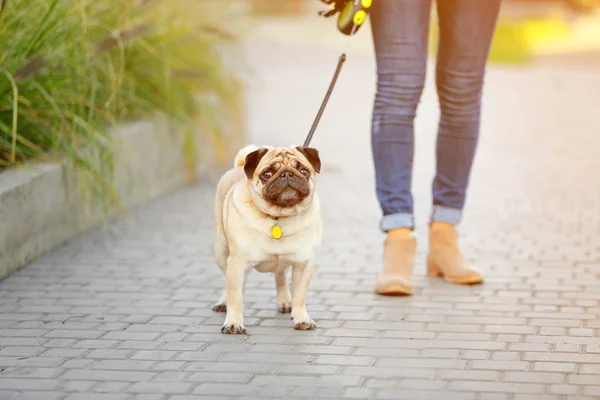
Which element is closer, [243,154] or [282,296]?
[243,154]

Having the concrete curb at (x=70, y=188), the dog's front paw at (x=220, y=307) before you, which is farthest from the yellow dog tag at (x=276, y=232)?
the concrete curb at (x=70, y=188)

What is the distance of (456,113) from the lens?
525cm

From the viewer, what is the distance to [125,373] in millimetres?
3992

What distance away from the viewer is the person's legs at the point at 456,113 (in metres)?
5.03

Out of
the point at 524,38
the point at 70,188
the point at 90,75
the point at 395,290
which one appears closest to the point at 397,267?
the point at 395,290

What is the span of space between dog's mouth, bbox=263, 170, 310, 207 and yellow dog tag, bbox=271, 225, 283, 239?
0.11 m

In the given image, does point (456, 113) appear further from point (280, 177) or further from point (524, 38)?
point (524, 38)

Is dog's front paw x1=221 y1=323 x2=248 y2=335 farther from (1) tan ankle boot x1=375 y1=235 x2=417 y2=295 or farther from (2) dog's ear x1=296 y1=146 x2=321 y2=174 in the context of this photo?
(1) tan ankle boot x1=375 y1=235 x2=417 y2=295

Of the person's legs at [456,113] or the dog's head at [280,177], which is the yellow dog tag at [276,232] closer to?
the dog's head at [280,177]

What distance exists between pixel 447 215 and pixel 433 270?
26 cm

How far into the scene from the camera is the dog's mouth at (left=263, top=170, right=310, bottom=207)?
4.21m

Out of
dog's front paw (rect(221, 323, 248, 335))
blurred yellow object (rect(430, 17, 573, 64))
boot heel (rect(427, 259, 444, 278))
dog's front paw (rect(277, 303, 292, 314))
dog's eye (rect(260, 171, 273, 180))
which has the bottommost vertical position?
blurred yellow object (rect(430, 17, 573, 64))

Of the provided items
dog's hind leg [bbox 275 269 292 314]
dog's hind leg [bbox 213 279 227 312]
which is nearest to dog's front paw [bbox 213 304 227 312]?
dog's hind leg [bbox 213 279 227 312]

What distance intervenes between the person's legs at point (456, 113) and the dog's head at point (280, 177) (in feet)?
3.54
